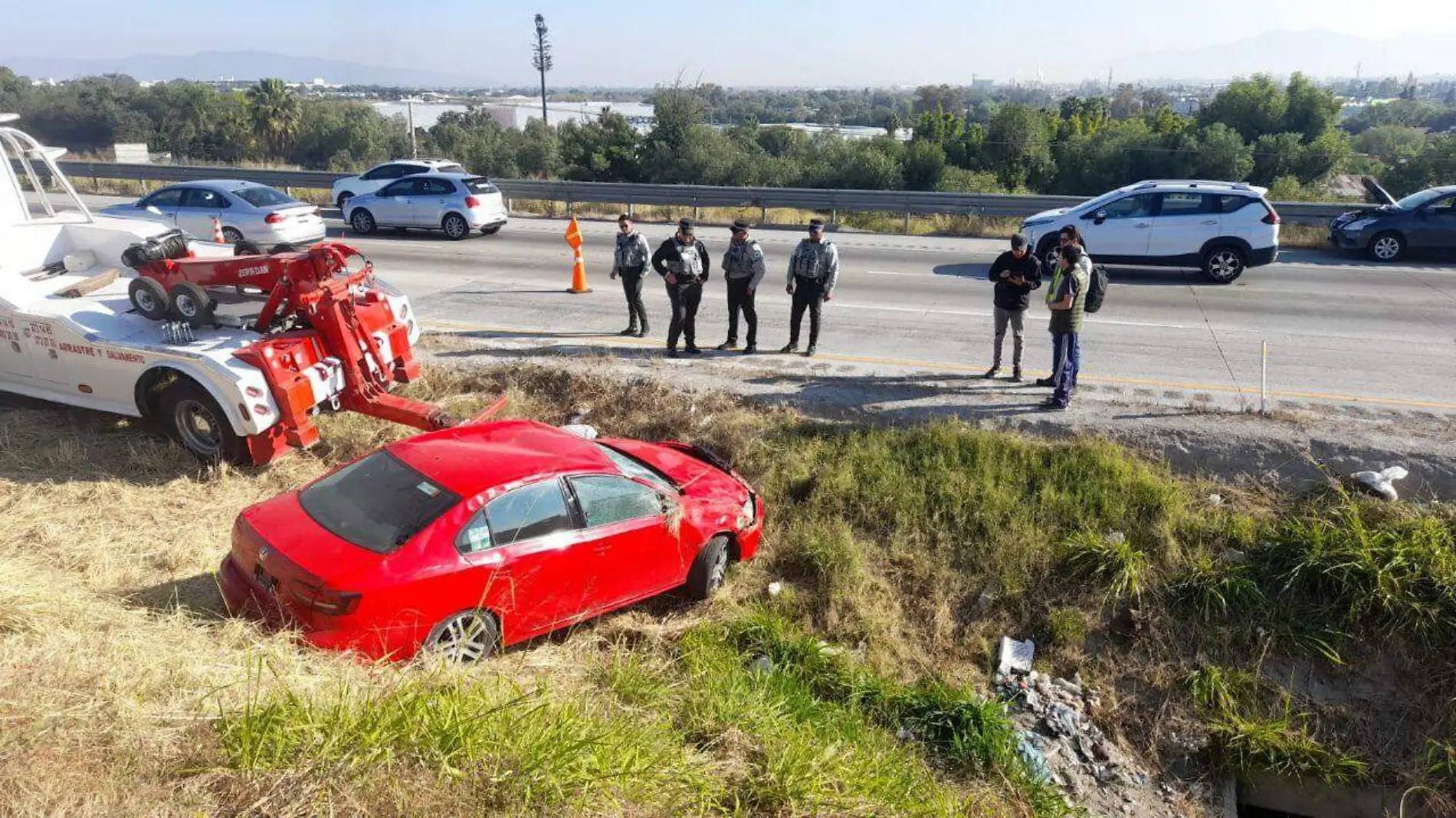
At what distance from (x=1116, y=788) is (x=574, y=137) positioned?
3518 centimetres

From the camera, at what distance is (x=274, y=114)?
179 ft

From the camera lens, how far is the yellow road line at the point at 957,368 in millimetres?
9875

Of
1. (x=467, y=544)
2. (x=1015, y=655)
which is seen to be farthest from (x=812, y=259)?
(x=467, y=544)

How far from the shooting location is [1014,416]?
9539 mm

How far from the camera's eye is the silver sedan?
17594 mm

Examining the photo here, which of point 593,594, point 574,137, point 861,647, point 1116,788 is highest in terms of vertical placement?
point 574,137

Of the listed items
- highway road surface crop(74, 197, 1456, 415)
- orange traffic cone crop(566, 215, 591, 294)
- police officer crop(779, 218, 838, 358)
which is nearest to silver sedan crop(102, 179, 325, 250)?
highway road surface crop(74, 197, 1456, 415)

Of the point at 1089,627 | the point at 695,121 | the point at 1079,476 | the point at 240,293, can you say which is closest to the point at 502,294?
the point at 240,293

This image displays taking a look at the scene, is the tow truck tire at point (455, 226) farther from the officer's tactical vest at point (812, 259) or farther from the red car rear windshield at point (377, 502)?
the red car rear windshield at point (377, 502)

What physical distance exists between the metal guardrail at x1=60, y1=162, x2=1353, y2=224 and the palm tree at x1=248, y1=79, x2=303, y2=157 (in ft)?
92.7

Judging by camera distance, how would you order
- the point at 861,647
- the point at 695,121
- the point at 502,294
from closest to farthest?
the point at 861,647, the point at 502,294, the point at 695,121

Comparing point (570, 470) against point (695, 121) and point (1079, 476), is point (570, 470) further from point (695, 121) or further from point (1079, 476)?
point (695, 121)

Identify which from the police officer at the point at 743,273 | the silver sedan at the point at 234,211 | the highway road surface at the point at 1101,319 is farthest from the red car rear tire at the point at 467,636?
the silver sedan at the point at 234,211

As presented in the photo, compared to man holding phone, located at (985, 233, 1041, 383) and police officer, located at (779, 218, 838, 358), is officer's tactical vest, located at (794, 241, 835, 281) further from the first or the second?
man holding phone, located at (985, 233, 1041, 383)
